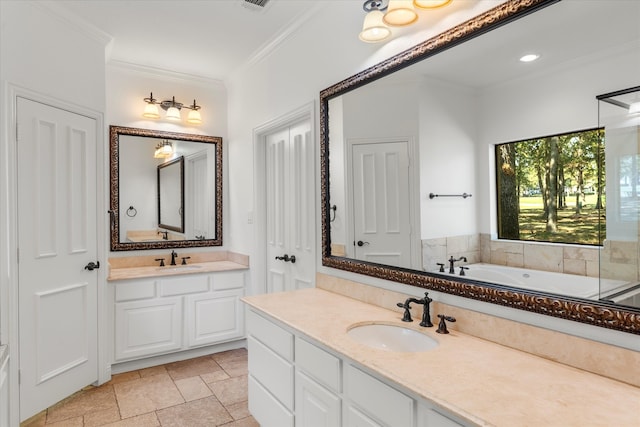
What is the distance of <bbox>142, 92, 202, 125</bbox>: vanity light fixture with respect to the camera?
12.1 ft

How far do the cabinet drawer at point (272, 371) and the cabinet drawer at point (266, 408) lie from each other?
0.03 m

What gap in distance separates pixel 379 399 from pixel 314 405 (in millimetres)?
464

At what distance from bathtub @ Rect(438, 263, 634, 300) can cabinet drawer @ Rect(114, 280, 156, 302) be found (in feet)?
8.93

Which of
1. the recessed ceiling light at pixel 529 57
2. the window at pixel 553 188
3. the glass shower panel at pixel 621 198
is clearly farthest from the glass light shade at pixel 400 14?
the glass shower panel at pixel 621 198

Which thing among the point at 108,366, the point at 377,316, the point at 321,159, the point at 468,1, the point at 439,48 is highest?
the point at 468,1

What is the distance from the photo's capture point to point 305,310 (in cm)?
209

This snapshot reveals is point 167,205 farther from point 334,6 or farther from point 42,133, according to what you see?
point 334,6

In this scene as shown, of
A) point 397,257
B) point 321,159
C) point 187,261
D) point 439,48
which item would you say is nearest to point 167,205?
point 187,261

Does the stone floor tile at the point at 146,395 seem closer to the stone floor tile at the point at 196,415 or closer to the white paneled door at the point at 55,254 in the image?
the stone floor tile at the point at 196,415

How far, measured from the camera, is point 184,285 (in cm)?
353

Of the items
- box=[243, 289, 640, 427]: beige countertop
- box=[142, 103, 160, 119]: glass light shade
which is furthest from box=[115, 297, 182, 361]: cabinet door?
box=[243, 289, 640, 427]: beige countertop

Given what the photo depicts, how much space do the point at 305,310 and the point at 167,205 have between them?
241 cm

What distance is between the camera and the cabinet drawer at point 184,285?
3449 millimetres

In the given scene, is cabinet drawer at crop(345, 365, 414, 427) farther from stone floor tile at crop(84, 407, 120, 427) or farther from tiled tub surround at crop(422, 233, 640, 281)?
stone floor tile at crop(84, 407, 120, 427)
